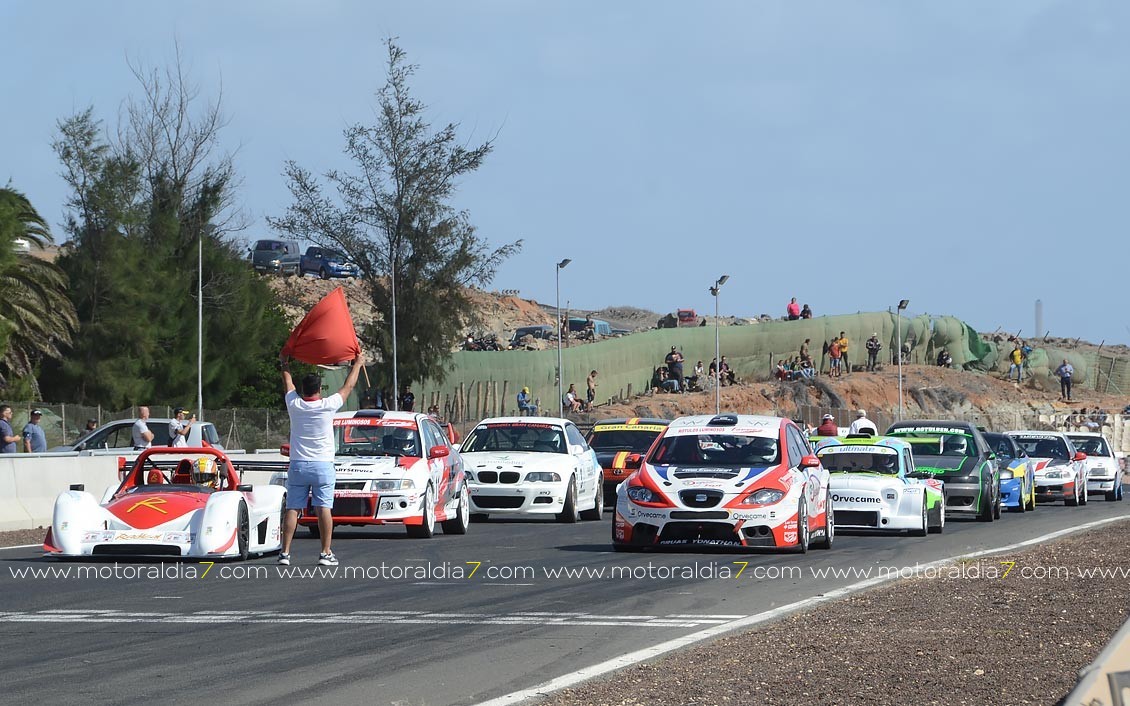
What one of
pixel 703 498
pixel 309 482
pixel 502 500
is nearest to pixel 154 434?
pixel 502 500

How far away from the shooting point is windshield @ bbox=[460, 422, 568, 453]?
82.7ft

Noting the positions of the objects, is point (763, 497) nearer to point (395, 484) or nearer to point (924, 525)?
point (924, 525)

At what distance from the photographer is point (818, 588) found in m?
13.9

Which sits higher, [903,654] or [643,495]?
[643,495]

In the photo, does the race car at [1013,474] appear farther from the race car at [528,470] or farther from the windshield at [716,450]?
the windshield at [716,450]

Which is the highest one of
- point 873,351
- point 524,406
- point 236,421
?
point 873,351

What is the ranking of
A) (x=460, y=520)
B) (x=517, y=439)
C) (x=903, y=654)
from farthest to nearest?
(x=517, y=439) < (x=460, y=520) < (x=903, y=654)

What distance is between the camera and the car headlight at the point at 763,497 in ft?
56.5

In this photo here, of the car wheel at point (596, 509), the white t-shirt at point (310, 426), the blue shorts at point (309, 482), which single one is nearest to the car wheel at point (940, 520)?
the car wheel at point (596, 509)

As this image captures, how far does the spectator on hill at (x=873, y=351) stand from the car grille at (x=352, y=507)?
55.5 meters

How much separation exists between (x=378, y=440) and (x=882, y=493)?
6275 mm

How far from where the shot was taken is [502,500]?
951 inches

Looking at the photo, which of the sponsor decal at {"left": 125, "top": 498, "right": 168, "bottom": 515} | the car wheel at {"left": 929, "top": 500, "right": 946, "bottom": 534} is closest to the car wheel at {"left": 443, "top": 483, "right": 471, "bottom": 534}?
the sponsor decal at {"left": 125, "top": 498, "right": 168, "bottom": 515}

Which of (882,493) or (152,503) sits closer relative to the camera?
(152,503)
